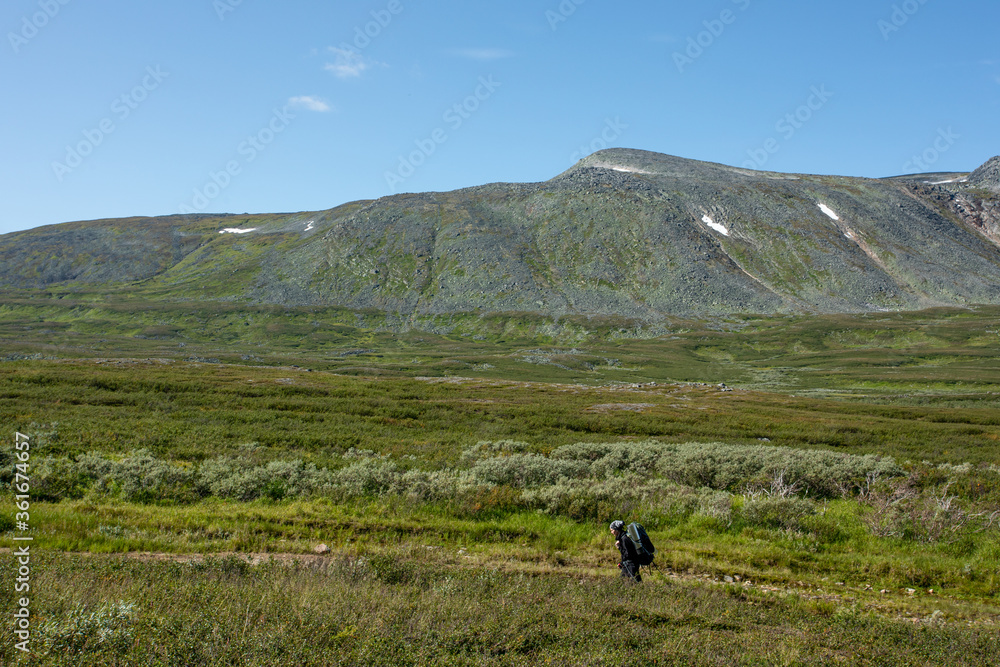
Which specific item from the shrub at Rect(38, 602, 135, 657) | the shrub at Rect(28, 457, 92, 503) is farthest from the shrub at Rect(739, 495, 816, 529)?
the shrub at Rect(28, 457, 92, 503)

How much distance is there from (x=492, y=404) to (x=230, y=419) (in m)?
21.6

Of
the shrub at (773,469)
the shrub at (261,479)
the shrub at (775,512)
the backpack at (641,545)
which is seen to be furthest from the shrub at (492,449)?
the backpack at (641,545)

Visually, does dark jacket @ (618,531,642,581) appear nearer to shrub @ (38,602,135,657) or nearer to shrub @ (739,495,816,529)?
shrub @ (739,495,816,529)

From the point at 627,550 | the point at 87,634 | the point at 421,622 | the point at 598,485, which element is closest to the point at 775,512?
the point at 598,485

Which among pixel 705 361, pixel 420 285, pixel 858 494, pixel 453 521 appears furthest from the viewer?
pixel 420 285

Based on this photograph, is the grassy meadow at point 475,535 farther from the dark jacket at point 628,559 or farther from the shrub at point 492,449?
the dark jacket at point 628,559

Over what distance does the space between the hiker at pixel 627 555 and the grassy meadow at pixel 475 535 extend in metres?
0.54

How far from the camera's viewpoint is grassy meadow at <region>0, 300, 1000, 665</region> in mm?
7797

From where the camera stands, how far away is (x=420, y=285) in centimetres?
19262

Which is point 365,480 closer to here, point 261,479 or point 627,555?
point 261,479

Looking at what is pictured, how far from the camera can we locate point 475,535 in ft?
48.5

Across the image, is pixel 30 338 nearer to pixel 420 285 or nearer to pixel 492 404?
pixel 420 285

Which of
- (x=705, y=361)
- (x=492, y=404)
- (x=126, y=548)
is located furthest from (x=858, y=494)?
(x=705, y=361)

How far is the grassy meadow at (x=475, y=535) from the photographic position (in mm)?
7797
